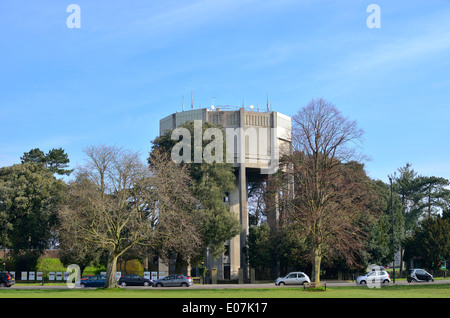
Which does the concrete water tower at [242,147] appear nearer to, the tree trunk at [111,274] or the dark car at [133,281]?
the dark car at [133,281]

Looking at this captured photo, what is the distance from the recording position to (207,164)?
65312 mm

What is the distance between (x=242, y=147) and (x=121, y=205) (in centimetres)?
2812

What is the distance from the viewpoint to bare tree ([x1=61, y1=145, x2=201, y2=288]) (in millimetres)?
45925

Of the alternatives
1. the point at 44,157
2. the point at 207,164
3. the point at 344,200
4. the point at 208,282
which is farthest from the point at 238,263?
the point at 44,157

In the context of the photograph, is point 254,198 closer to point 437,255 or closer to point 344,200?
point 437,255

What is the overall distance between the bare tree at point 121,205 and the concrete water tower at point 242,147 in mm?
23666

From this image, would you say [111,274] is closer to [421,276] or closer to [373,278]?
[373,278]

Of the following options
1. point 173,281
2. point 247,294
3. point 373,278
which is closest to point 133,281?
point 173,281

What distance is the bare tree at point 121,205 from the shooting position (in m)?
45.9

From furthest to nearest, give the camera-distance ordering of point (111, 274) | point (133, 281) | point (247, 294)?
point (133, 281) → point (111, 274) → point (247, 294)

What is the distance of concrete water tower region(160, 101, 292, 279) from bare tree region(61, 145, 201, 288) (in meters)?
23.7

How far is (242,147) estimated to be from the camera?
71.5 metres

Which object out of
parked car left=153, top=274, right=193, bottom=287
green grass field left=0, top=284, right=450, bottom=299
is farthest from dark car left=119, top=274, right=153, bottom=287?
green grass field left=0, top=284, right=450, bottom=299

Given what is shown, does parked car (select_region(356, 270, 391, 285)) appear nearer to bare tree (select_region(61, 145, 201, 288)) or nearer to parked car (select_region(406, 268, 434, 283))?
parked car (select_region(406, 268, 434, 283))
